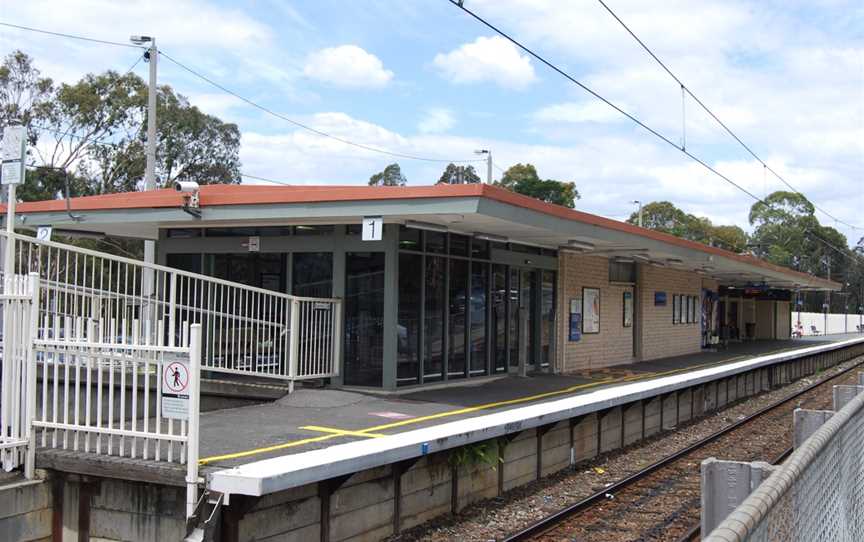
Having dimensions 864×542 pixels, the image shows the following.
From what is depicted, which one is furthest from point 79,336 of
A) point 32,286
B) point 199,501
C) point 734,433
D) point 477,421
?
point 734,433

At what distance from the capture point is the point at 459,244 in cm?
1337

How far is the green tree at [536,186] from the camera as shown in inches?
2472

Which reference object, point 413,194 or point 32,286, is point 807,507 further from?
point 413,194

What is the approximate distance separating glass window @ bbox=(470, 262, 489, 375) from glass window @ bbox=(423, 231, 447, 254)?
3.32ft

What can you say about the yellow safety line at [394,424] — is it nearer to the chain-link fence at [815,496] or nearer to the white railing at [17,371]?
the white railing at [17,371]

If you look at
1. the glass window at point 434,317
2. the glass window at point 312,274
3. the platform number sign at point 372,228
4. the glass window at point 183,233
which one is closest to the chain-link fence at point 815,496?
the platform number sign at point 372,228

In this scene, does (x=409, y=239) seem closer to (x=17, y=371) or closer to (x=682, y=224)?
(x=17, y=371)

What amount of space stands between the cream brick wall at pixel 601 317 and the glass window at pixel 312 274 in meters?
6.29

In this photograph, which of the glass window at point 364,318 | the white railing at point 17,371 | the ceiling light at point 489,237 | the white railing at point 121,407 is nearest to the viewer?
the white railing at point 121,407

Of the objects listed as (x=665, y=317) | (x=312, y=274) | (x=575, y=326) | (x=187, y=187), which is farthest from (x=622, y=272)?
(x=187, y=187)

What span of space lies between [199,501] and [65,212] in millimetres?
8177

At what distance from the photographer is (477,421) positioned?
9.04 m

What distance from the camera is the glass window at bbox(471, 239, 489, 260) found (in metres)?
13.7

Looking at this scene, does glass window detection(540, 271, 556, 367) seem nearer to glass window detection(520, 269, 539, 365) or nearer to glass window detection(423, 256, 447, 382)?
glass window detection(520, 269, 539, 365)
